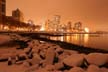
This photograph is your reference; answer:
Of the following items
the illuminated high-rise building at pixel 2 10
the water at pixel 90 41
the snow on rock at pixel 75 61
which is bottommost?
the water at pixel 90 41

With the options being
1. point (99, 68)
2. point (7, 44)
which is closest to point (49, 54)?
point (99, 68)

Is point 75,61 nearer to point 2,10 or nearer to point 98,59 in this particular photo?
point 98,59

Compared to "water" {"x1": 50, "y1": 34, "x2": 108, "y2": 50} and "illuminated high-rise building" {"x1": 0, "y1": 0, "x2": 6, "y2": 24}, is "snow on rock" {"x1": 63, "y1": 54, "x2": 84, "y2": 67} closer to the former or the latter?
"water" {"x1": 50, "y1": 34, "x2": 108, "y2": 50}

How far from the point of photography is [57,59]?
24.5 ft

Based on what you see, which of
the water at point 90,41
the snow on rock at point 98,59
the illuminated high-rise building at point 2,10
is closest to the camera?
the snow on rock at point 98,59

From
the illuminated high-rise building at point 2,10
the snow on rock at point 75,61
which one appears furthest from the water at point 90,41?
the snow on rock at point 75,61

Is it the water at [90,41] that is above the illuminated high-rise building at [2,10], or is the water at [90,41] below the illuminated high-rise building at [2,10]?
below

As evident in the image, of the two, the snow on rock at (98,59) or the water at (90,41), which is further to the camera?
the water at (90,41)

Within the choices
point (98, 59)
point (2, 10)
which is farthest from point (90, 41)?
point (98, 59)

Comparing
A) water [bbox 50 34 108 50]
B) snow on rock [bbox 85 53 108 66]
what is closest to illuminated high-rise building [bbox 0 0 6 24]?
water [bbox 50 34 108 50]

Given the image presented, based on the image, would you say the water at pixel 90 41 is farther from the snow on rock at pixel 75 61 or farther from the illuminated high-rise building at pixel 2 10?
the snow on rock at pixel 75 61

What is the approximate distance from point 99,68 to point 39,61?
2398 millimetres

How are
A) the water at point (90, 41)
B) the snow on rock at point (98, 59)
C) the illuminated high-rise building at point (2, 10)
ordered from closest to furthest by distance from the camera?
the snow on rock at point (98, 59), the water at point (90, 41), the illuminated high-rise building at point (2, 10)

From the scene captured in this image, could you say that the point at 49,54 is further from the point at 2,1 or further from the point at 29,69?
the point at 2,1
